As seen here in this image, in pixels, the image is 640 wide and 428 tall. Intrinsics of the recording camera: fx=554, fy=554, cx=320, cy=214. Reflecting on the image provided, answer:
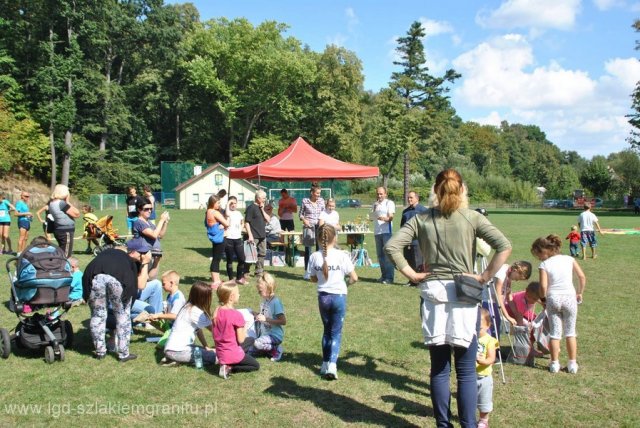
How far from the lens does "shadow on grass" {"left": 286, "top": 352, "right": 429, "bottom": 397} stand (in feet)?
16.9

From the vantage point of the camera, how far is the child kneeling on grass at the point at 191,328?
5.70m

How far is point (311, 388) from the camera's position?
5.10 meters

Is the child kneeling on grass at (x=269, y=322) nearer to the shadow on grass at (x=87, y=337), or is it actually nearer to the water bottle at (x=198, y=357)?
the water bottle at (x=198, y=357)

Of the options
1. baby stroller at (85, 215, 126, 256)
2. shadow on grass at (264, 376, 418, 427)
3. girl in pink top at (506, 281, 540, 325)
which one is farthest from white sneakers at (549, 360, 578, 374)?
baby stroller at (85, 215, 126, 256)

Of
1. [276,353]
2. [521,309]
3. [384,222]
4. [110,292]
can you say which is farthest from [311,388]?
[384,222]

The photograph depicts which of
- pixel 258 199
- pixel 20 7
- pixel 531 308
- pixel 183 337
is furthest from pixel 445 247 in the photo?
pixel 20 7

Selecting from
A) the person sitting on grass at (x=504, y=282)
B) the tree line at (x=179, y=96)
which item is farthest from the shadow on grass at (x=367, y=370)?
the tree line at (x=179, y=96)

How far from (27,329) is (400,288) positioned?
244 inches

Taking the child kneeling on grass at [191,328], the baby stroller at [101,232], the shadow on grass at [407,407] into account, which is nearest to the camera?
the shadow on grass at [407,407]

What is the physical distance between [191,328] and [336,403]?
1876 millimetres

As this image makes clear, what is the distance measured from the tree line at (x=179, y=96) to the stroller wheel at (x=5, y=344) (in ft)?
115

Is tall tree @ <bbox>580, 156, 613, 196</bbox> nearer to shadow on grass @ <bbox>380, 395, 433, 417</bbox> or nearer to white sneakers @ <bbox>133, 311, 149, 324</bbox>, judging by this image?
white sneakers @ <bbox>133, 311, 149, 324</bbox>

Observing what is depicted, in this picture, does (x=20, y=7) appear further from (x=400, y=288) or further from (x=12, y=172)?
(x=400, y=288)

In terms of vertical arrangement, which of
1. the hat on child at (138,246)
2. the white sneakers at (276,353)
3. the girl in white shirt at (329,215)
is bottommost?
the white sneakers at (276,353)
